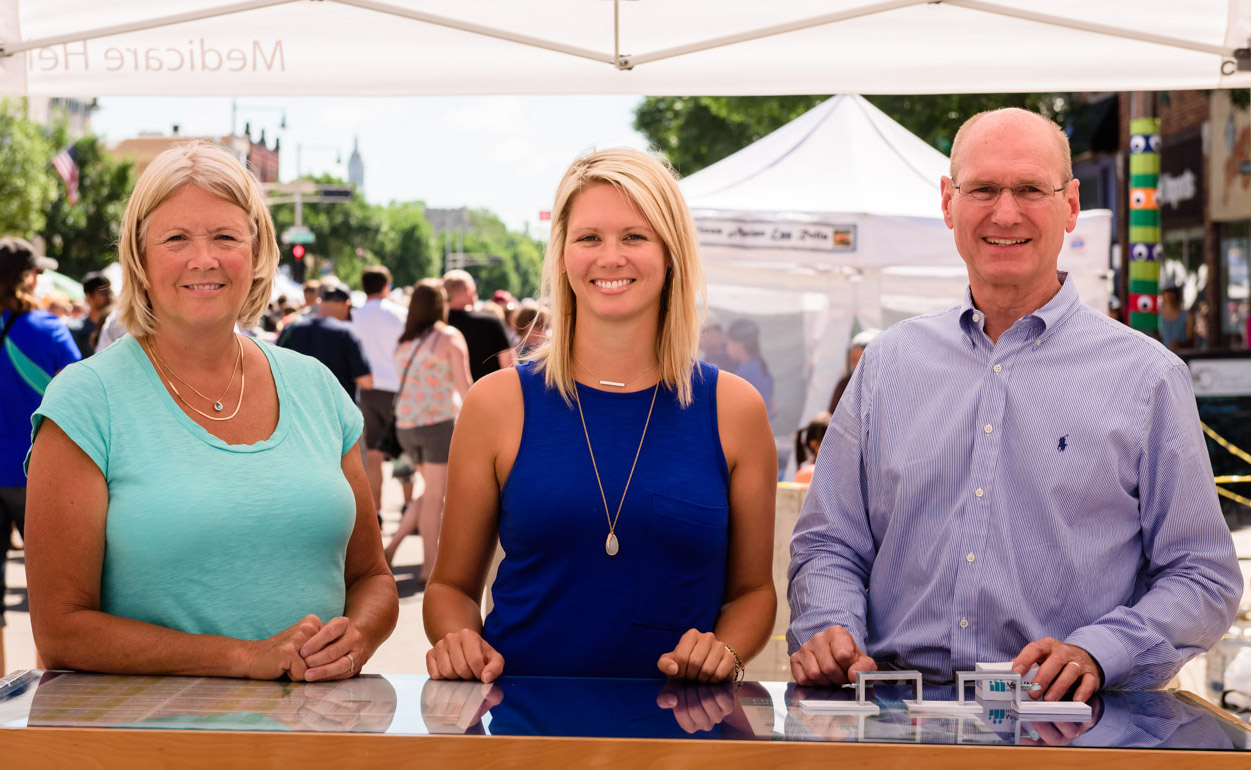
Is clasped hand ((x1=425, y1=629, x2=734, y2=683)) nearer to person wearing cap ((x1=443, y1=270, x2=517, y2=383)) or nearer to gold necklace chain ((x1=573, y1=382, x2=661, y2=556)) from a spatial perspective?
gold necklace chain ((x1=573, y1=382, x2=661, y2=556))

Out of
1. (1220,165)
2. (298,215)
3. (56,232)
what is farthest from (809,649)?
(298,215)

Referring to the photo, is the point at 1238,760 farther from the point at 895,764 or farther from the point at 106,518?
the point at 106,518

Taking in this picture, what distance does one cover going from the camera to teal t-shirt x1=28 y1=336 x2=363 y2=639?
7.54ft

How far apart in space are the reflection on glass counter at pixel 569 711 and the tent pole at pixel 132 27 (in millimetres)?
2381

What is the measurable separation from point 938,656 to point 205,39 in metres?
2.97

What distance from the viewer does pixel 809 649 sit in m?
2.27

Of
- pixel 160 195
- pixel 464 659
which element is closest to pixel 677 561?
pixel 464 659

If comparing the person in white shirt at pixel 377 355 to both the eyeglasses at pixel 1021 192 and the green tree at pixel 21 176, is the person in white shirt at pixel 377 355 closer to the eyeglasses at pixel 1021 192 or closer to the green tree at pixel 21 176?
the eyeglasses at pixel 1021 192

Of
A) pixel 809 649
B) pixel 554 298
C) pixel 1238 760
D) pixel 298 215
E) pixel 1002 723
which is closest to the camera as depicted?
pixel 1238 760

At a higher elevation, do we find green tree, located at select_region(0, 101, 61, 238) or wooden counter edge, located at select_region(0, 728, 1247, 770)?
green tree, located at select_region(0, 101, 61, 238)

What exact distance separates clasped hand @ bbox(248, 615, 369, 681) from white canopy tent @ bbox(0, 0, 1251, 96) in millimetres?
2313

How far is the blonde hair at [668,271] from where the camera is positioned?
255cm

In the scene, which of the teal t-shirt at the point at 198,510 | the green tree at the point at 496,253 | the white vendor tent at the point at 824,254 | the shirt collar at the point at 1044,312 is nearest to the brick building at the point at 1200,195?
the white vendor tent at the point at 824,254

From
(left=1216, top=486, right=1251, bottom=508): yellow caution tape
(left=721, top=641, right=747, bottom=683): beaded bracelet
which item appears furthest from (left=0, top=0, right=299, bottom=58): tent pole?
(left=1216, top=486, right=1251, bottom=508): yellow caution tape
